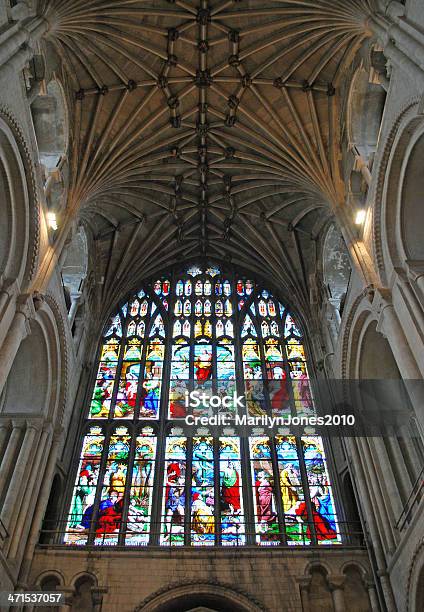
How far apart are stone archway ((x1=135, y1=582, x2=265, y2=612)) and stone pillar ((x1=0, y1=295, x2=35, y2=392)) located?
217 inches

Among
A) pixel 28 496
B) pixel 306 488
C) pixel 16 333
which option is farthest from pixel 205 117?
pixel 28 496

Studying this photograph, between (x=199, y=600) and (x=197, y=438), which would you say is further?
(x=197, y=438)

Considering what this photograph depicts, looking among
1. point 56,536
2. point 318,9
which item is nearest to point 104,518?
point 56,536

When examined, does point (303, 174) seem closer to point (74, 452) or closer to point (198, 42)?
point (198, 42)

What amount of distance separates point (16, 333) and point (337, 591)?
8.60m

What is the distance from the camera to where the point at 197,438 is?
15320 millimetres

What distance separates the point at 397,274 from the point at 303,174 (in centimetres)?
617

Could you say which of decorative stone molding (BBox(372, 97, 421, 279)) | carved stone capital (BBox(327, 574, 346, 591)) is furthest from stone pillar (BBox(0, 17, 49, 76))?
carved stone capital (BBox(327, 574, 346, 591))

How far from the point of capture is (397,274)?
36.3ft

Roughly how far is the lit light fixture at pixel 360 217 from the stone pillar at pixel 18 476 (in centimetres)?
946

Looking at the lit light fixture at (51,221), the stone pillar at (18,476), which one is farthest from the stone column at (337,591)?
the lit light fixture at (51,221)

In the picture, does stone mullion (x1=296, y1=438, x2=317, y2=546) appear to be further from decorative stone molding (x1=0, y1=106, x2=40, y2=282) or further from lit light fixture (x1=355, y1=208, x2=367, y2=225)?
decorative stone molding (x1=0, y1=106, x2=40, y2=282)

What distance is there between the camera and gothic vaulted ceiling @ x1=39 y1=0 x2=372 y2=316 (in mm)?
14336

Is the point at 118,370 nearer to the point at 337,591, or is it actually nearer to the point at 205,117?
the point at 205,117
